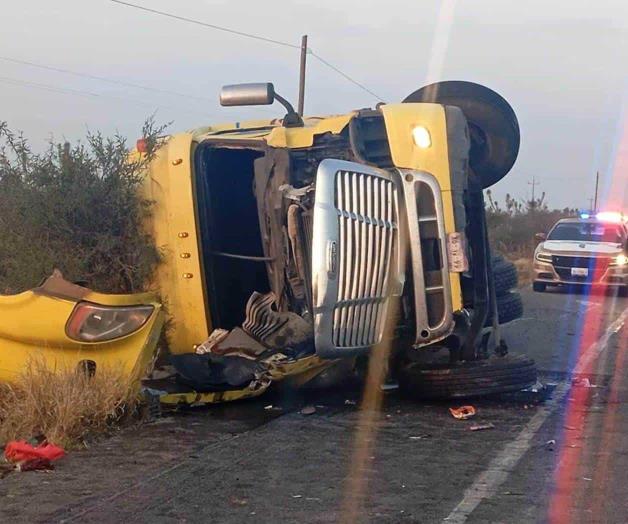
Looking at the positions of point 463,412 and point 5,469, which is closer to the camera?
point 5,469

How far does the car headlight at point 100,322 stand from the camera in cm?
648

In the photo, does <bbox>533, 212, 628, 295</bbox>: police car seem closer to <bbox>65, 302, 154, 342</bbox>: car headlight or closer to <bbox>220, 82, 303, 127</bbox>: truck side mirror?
<bbox>220, 82, 303, 127</bbox>: truck side mirror

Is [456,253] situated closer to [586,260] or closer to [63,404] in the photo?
[63,404]

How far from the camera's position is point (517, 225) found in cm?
3853

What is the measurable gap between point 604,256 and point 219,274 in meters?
12.4

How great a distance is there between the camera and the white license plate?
701 centimetres

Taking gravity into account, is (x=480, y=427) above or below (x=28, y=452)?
below

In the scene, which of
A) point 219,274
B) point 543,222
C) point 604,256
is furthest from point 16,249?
point 543,222

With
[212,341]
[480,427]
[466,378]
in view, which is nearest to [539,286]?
[466,378]

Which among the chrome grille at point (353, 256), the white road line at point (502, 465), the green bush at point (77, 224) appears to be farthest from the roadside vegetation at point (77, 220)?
the white road line at point (502, 465)

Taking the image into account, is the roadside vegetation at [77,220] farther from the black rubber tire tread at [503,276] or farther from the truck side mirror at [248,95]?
the black rubber tire tread at [503,276]

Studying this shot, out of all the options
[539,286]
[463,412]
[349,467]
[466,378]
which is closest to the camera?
[349,467]

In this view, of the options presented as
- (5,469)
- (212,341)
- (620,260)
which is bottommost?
(5,469)

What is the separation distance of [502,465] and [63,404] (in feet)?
8.14
